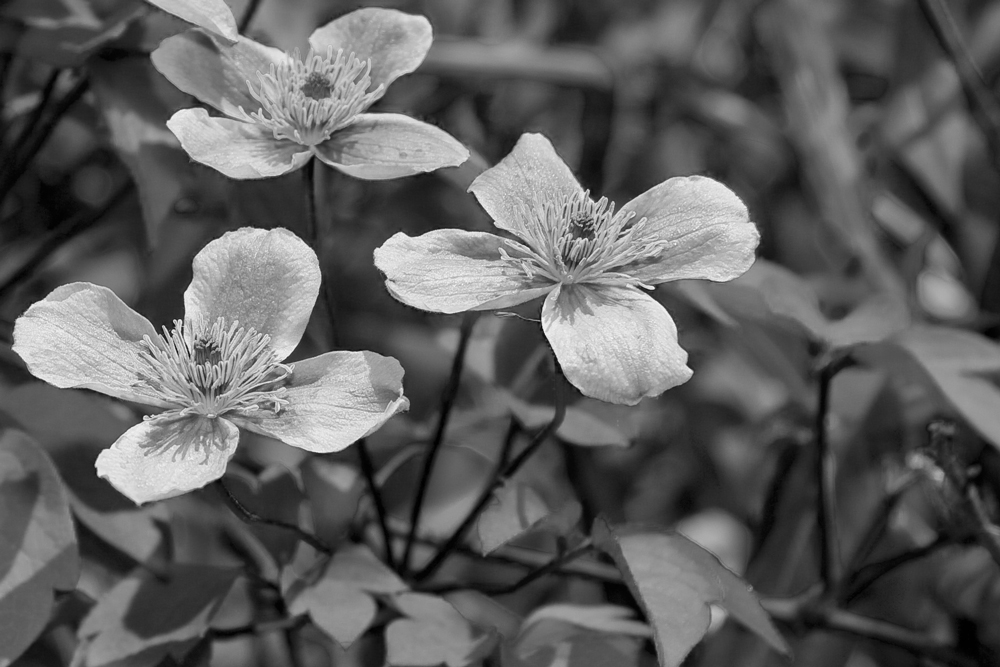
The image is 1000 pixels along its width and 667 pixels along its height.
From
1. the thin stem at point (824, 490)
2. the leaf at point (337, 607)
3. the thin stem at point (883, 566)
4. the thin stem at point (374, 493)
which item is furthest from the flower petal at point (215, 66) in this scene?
the thin stem at point (883, 566)

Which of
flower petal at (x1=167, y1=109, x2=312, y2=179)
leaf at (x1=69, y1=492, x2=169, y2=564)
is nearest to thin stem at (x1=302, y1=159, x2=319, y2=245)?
flower petal at (x1=167, y1=109, x2=312, y2=179)

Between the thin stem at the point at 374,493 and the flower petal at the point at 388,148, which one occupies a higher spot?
the flower petal at the point at 388,148

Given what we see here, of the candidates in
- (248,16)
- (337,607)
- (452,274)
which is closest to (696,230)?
(452,274)

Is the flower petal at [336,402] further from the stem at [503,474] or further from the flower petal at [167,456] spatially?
the stem at [503,474]

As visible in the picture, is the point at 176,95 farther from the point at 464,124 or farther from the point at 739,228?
the point at 464,124

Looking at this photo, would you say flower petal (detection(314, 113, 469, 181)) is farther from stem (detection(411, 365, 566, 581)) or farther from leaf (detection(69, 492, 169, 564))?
leaf (detection(69, 492, 169, 564))

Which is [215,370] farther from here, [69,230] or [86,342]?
[69,230]

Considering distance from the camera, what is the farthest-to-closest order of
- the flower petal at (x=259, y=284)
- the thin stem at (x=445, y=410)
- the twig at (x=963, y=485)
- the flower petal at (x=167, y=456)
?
the twig at (x=963, y=485), the thin stem at (x=445, y=410), the flower petal at (x=259, y=284), the flower petal at (x=167, y=456)
